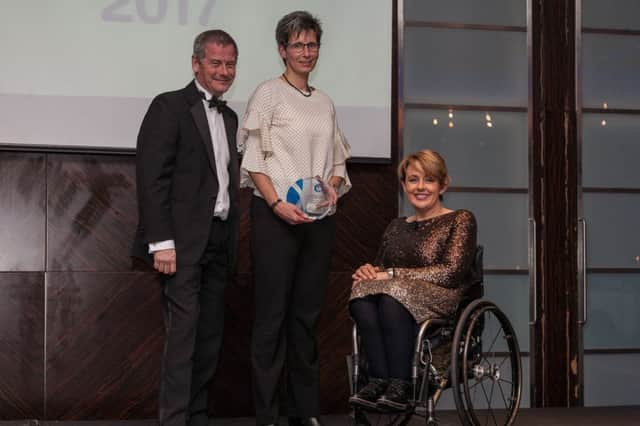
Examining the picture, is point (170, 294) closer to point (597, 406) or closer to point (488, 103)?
point (488, 103)

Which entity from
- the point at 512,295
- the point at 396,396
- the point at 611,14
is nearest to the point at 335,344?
the point at 512,295

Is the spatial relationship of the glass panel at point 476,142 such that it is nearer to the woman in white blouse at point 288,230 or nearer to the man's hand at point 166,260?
the woman in white blouse at point 288,230

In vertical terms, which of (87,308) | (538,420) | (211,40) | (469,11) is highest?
(469,11)

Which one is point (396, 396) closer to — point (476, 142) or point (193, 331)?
point (193, 331)

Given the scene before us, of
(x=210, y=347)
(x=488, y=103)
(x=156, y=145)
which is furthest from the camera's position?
(x=488, y=103)

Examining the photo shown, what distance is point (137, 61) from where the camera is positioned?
3.80 meters

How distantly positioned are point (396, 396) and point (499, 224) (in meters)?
1.60

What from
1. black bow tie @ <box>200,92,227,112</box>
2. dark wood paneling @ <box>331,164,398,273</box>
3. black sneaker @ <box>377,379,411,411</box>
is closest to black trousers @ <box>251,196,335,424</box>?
black bow tie @ <box>200,92,227,112</box>

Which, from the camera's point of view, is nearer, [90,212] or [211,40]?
[211,40]

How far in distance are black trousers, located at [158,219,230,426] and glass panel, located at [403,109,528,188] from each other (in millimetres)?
1317

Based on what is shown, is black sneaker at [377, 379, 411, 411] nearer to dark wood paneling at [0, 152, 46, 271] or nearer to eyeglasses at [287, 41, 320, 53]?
eyeglasses at [287, 41, 320, 53]

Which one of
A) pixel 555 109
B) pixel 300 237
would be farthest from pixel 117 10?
pixel 555 109

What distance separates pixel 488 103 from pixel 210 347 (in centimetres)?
185

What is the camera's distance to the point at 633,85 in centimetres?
440
